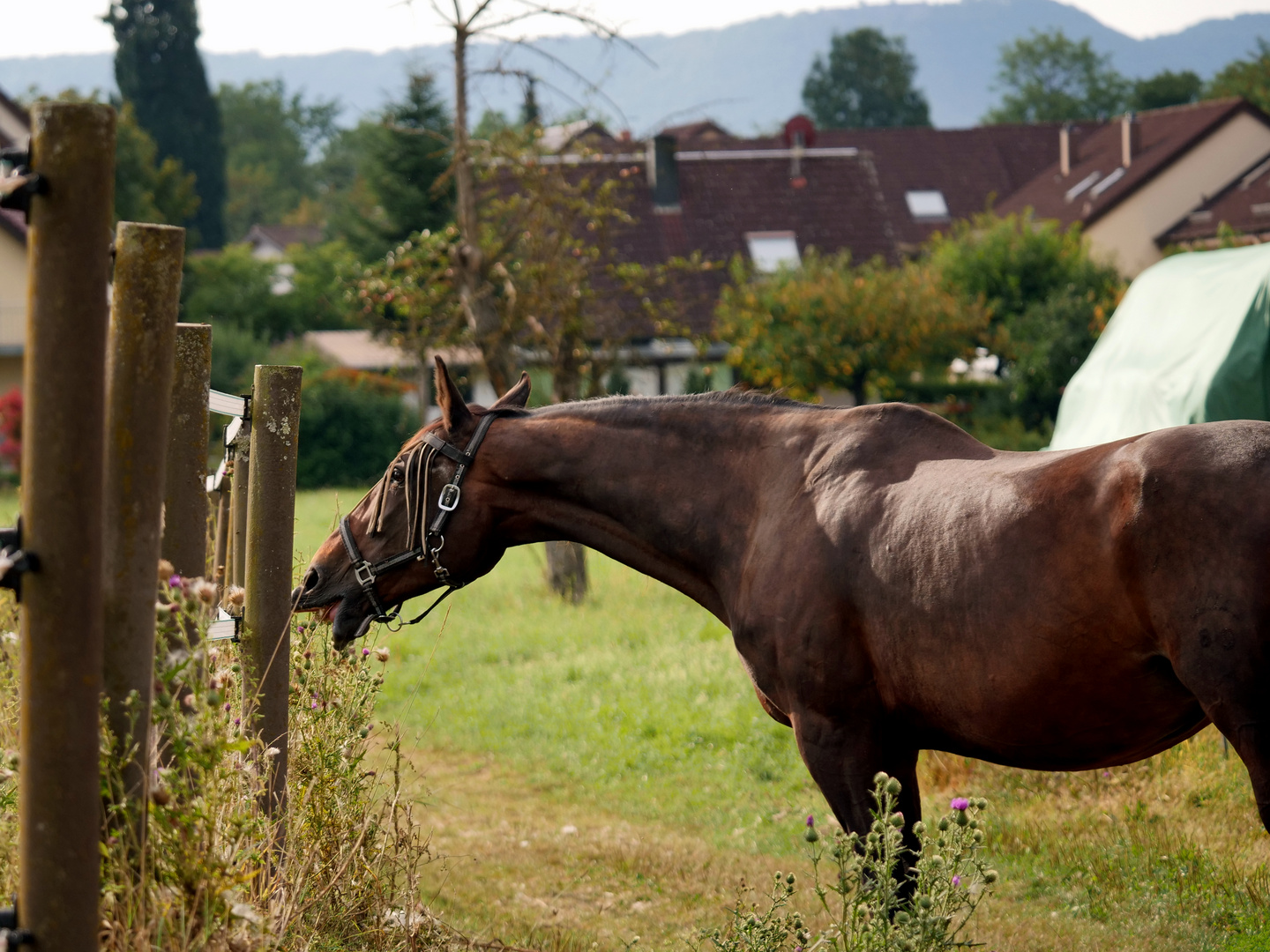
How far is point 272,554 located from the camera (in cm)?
411

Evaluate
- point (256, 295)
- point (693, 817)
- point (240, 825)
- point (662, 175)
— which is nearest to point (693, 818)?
point (693, 817)

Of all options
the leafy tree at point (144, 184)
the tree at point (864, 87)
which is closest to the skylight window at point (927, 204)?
the leafy tree at point (144, 184)

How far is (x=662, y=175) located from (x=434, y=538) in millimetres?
33903

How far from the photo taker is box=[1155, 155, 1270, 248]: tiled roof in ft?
104

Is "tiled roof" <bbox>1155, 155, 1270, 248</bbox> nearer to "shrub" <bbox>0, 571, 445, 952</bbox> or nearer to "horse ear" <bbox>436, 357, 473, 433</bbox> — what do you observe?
"horse ear" <bbox>436, 357, 473, 433</bbox>

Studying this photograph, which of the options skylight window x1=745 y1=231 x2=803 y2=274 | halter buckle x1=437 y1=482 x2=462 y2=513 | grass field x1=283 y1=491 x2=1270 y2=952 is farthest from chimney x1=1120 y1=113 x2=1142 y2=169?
halter buckle x1=437 y1=482 x2=462 y2=513

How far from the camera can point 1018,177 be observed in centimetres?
5006

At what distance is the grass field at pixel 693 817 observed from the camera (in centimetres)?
491

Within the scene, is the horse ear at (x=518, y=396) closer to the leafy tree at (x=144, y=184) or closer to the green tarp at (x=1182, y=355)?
the green tarp at (x=1182, y=355)

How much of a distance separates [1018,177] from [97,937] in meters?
52.1

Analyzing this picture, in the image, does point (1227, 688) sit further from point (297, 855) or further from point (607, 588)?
point (607, 588)

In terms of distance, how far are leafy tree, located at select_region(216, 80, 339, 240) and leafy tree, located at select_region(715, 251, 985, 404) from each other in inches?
2173

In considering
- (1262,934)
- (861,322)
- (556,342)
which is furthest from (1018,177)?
(1262,934)

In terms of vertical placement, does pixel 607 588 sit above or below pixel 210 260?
below
